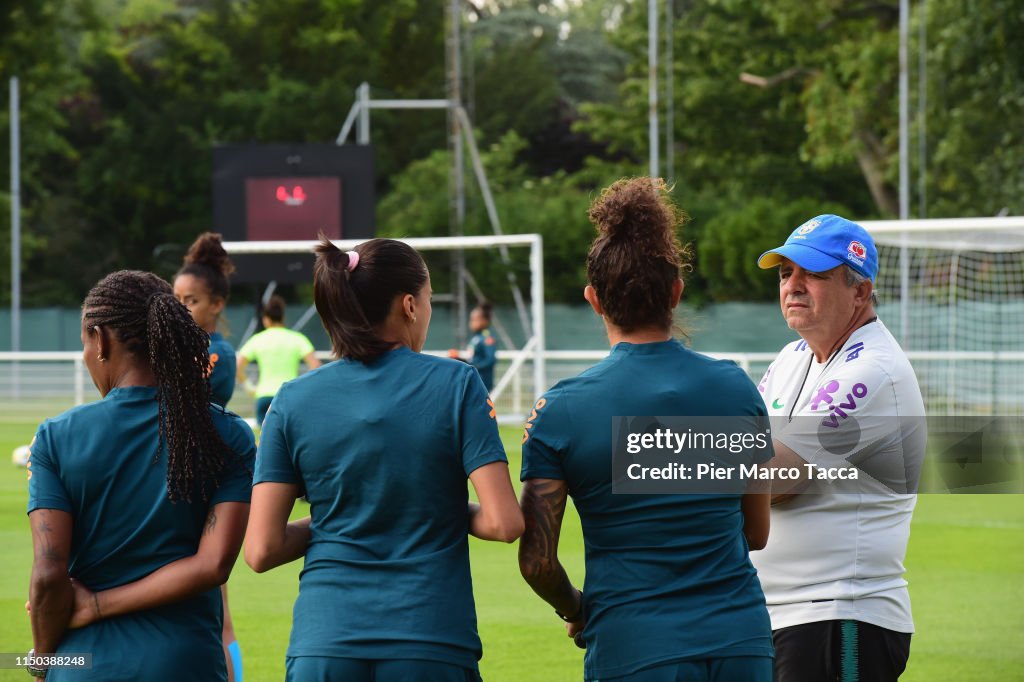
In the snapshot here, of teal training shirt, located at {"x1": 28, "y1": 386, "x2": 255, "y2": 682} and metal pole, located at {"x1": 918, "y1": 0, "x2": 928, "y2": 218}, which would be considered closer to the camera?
teal training shirt, located at {"x1": 28, "y1": 386, "x2": 255, "y2": 682}

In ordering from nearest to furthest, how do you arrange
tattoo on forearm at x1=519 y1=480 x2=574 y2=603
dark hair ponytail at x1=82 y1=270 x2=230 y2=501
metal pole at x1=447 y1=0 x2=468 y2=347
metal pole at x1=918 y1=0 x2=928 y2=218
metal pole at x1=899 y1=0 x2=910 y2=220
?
1. tattoo on forearm at x1=519 y1=480 x2=574 y2=603
2. dark hair ponytail at x1=82 y1=270 x2=230 y2=501
3. metal pole at x1=447 y1=0 x2=468 y2=347
4. metal pole at x1=899 y1=0 x2=910 y2=220
5. metal pole at x1=918 y1=0 x2=928 y2=218

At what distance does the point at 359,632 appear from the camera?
10.4 ft

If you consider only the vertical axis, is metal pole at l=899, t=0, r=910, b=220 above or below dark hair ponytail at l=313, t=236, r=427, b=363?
above

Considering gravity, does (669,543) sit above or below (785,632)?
above

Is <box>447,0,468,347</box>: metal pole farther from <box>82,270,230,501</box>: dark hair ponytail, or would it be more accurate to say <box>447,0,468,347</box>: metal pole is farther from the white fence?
<box>82,270,230,501</box>: dark hair ponytail

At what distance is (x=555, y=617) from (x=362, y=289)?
5.21 m

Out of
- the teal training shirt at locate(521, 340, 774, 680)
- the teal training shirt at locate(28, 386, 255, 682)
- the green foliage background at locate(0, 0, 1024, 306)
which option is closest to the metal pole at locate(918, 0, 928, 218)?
the green foliage background at locate(0, 0, 1024, 306)

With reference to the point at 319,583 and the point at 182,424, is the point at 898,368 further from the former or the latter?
the point at 182,424

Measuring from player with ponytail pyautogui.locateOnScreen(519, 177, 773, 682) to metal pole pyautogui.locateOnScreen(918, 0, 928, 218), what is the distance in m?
26.6

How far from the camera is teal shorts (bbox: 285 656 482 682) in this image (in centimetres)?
315

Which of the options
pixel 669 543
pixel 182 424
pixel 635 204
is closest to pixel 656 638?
pixel 669 543

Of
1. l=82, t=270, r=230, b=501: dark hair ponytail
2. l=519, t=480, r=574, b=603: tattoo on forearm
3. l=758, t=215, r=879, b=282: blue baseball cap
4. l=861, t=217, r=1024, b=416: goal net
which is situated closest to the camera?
l=519, t=480, r=574, b=603: tattoo on forearm

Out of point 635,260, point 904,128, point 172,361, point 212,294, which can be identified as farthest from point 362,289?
point 904,128

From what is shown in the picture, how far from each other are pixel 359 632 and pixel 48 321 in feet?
112
